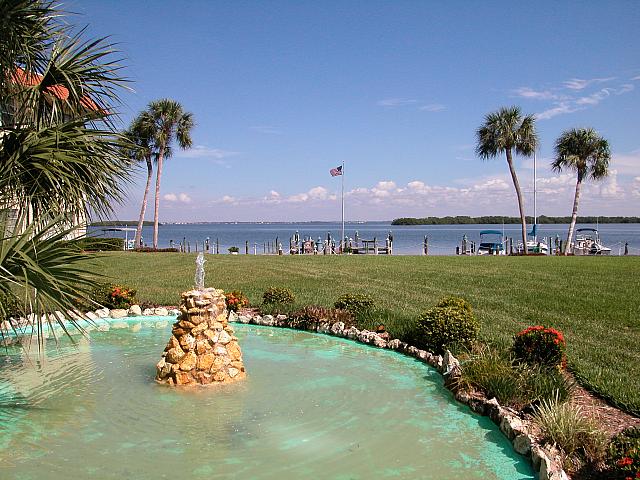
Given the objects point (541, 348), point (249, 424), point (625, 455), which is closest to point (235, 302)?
point (249, 424)

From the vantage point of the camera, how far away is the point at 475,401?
21.9 ft

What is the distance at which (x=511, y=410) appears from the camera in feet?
20.5

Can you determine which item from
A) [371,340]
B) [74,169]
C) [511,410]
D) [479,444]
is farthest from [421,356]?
[74,169]

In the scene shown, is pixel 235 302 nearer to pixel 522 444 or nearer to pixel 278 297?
pixel 278 297

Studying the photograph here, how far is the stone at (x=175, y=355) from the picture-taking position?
24.6 ft

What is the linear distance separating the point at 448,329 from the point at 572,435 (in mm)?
3949

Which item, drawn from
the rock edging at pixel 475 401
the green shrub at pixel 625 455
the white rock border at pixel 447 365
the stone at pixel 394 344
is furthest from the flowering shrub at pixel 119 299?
the green shrub at pixel 625 455

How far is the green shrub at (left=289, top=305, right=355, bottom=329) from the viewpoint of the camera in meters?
11.5

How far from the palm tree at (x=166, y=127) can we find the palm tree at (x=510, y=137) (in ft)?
77.8

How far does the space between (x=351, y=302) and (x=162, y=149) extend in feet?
116

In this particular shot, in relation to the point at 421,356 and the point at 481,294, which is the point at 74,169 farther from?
the point at 481,294

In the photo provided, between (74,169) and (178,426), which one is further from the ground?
(74,169)

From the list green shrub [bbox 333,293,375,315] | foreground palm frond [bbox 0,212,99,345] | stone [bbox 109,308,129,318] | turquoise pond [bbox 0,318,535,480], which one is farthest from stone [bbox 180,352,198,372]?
stone [bbox 109,308,129,318]

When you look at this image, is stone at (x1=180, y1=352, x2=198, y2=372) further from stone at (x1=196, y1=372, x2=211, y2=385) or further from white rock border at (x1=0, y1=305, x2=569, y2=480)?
white rock border at (x1=0, y1=305, x2=569, y2=480)
